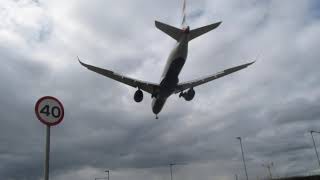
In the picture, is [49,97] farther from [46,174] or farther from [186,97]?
[186,97]

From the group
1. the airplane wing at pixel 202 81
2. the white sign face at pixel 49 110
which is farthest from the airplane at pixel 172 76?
the white sign face at pixel 49 110

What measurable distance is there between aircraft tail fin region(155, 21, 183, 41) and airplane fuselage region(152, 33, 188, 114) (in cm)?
60

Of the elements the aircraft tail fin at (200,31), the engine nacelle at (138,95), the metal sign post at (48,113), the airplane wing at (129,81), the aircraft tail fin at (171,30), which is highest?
the aircraft tail fin at (171,30)

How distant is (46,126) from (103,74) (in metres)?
36.7

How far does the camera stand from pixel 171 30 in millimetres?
41406

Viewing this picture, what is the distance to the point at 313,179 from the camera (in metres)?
36.6

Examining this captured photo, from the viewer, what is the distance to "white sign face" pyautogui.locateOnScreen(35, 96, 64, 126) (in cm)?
956

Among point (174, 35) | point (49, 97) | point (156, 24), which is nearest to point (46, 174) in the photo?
point (49, 97)

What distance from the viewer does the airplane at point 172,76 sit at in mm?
41341

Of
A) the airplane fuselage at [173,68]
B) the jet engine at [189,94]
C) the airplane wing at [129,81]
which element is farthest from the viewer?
the jet engine at [189,94]

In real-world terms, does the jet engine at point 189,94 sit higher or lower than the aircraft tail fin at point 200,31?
lower

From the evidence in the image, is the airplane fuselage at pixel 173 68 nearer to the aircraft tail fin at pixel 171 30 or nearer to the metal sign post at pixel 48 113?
the aircraft tail fin at pixel 171 30

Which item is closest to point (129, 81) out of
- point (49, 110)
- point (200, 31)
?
point (200, 31)

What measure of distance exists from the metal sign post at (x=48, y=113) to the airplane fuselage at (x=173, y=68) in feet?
107
